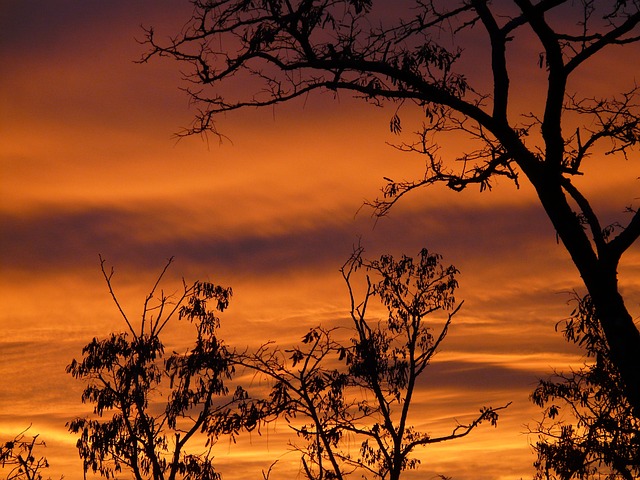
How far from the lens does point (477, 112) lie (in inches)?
384

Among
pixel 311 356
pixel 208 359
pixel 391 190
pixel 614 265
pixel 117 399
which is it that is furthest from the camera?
pixel 117 399

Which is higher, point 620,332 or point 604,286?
point 604,286

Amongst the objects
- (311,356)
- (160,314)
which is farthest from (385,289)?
(160,314)

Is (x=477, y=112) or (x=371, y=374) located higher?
(x=477, y=112)

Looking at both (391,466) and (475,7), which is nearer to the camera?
(475,7)

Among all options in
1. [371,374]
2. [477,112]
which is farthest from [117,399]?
[477,112]

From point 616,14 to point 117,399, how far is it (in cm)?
1326

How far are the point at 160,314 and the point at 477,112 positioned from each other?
11647 millimetres

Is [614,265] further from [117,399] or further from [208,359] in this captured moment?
[117,399]

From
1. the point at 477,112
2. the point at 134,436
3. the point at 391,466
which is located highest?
the point at 477,112

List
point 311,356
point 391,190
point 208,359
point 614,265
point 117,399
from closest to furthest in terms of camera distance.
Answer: point 614,265, point 391,190, point 311,356, point 208,359, point 117,399

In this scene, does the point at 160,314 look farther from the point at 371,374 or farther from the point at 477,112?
the point at 477,112

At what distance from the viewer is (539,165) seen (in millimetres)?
9375

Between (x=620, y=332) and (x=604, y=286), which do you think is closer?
(x=620, y=332)
